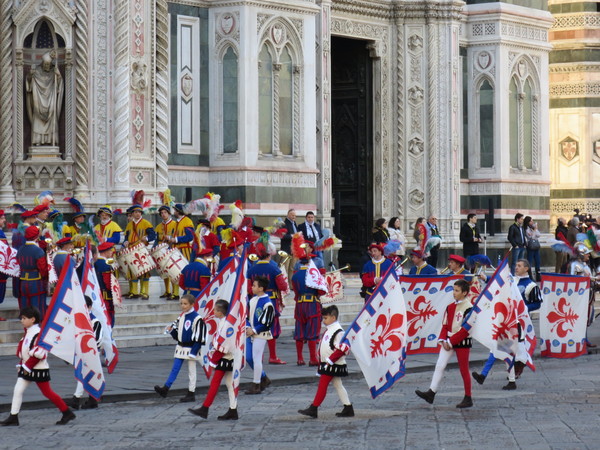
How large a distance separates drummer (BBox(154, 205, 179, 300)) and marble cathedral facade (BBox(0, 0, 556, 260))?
160cm

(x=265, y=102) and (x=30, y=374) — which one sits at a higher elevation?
(x=265, y=102)

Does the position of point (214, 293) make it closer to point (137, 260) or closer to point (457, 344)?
point (457, 344)

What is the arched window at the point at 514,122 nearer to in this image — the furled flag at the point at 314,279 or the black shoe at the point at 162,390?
the furled flag at the point at 314,279

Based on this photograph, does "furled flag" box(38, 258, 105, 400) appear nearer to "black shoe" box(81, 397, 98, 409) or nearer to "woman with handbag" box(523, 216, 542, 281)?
"black shoe" box(81, 397, 98, 409)

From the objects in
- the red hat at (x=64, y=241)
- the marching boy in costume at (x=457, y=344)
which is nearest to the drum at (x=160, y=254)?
the red hat at (x=64, y=241)

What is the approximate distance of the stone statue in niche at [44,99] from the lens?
2516 cm

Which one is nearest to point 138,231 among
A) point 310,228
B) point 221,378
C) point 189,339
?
point 310,228

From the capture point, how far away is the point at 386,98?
110ft

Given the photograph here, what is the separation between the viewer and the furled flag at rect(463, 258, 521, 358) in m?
16.4

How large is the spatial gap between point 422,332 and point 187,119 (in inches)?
380

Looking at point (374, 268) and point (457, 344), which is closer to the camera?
point (457, 344)

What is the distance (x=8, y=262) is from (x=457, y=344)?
315 inches

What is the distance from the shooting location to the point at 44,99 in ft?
82.7

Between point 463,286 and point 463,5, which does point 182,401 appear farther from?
point 463,5
